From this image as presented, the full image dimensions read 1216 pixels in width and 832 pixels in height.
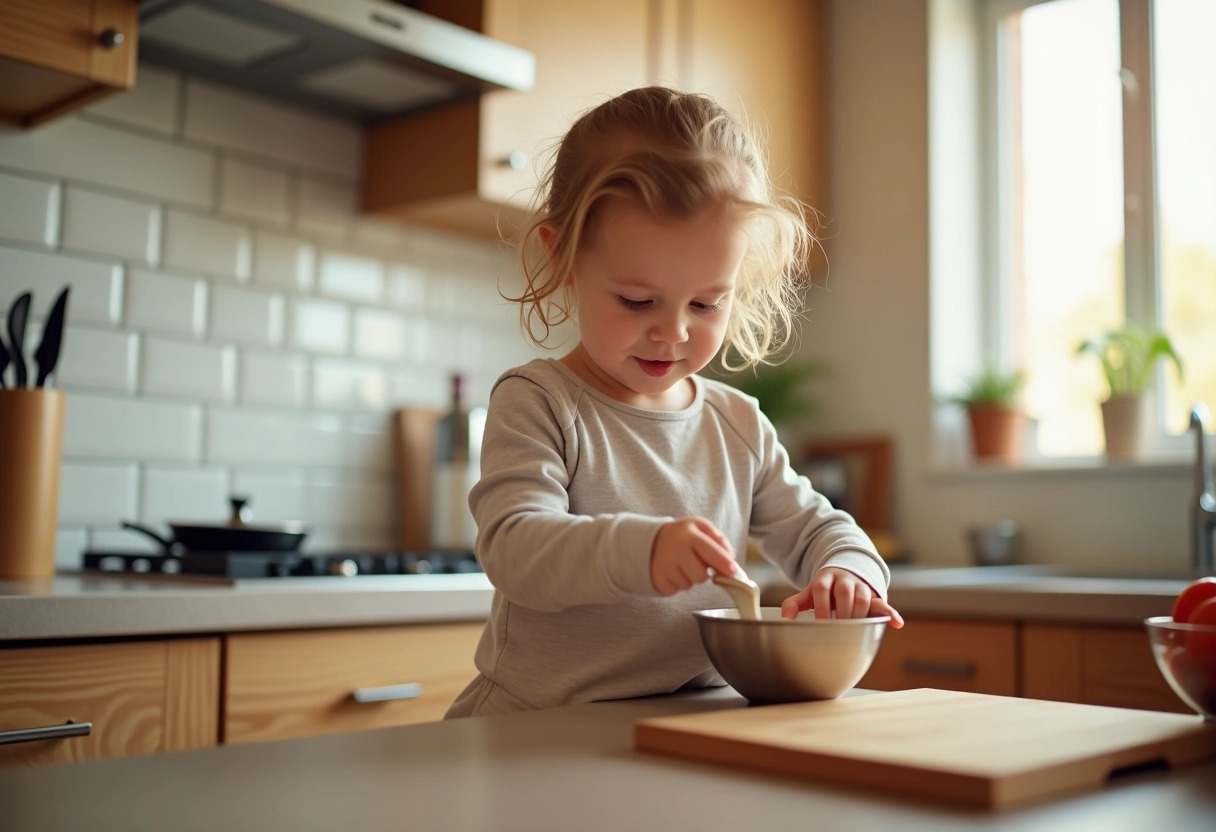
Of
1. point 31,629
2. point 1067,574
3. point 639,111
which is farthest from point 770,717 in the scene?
point 1067,574

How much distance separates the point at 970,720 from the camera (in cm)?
74

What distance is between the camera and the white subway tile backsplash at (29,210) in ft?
6.05

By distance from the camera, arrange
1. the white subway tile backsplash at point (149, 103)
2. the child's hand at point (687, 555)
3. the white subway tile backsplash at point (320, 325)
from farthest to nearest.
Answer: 1. the white subway tile backsplash at point (320, 325)
2. the white subway tile backsplash at point (149, 103)
3. the child's hand at point (687, 555)

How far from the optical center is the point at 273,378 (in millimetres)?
2186

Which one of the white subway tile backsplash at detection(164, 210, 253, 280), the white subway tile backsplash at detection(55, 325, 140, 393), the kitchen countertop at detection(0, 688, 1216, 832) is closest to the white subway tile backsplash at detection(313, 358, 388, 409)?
the white subway tile backsplash at detection(164, 210, 253, 280)

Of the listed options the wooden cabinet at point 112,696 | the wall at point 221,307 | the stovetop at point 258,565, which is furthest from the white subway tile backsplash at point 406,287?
the wooden cabinet at point 112,696

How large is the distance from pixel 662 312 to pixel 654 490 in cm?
18

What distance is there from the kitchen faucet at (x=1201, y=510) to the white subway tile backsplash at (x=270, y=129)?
1.71 metres

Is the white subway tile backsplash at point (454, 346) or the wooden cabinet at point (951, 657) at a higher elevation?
the white subway tile backsplash at point (454, 346)

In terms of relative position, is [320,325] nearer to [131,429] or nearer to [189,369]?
[189,369]

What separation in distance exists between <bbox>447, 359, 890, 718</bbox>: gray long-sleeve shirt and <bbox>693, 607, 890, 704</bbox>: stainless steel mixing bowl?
128 millimetres

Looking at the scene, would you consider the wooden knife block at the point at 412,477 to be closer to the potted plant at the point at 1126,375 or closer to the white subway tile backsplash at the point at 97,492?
the white subway tile backsplash at the point at 97,492

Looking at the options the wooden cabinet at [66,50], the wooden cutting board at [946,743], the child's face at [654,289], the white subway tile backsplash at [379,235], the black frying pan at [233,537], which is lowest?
the wooden cutting board at [946,743]

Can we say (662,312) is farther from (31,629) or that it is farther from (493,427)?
(31,629)
